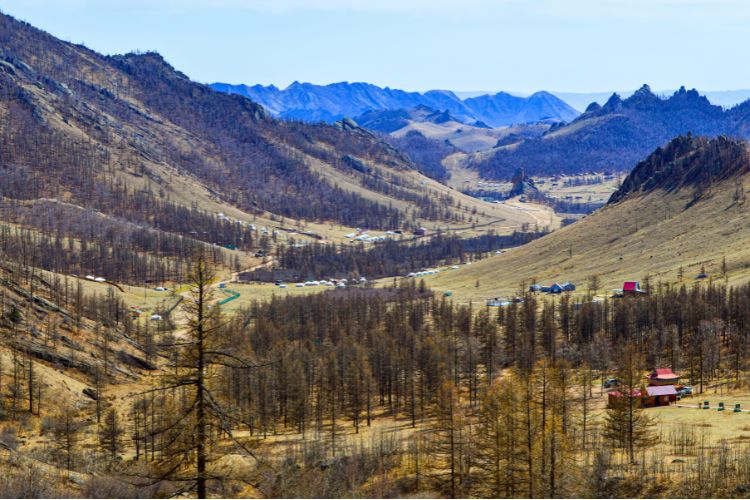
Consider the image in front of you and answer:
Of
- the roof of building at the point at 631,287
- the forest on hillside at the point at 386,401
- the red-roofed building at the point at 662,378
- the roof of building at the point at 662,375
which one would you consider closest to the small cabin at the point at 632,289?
the roof of building at the point at 631,287

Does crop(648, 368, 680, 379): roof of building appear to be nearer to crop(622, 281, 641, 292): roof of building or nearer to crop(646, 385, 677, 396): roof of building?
crop(646, 385, 677, 396): roof of building

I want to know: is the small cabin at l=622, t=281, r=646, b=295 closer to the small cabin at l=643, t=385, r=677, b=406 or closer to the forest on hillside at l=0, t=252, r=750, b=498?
the forest on hillside at l=0, t=252, r=750, b=498

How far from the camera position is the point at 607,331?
160875 millimetres

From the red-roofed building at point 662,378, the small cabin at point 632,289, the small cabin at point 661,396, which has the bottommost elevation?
the small cabin at point 661,396

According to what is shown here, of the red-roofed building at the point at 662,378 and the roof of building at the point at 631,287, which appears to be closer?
the red-roofed building at the point at 662,378

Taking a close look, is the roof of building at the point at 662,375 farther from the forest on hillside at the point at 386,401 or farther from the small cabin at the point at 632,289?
the small cabin at the point at 632,289

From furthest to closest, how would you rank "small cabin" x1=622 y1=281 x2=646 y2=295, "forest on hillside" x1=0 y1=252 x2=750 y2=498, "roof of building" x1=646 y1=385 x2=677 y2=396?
"small cabin" x1=622 y1=281 x2=646 y2=295, "roof of building" x1=646 y1=385 x2=677 y2=396, "forest on hillside" x1=0 y1=252 x2=750 y2=498

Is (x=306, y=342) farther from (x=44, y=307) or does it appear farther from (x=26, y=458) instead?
(x=26, y=458)

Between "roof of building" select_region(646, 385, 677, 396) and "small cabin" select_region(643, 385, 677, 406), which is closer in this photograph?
"small cabin" select_region(643, 385, 677, 406)

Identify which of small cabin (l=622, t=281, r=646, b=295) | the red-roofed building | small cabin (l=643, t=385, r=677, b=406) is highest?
small cabin (l=622, t=281, r=646, b=295)

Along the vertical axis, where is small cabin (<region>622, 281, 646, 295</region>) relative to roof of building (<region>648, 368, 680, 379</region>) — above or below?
above

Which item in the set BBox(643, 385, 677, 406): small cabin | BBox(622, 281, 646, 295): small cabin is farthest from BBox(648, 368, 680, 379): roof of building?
BBox(622, 281, 646, 295): small cabin

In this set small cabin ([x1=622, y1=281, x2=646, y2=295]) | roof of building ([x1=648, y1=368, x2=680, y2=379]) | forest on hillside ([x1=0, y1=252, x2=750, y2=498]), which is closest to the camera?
forest on hillside ([x1=0, y1=252, x2=750, y2=498])

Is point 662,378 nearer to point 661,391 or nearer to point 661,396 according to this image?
point 661,391
